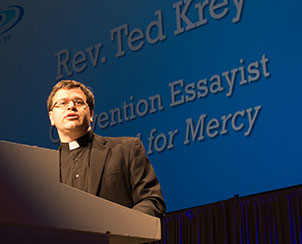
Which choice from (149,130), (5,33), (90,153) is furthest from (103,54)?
(90,153)

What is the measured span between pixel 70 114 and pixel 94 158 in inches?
6.8

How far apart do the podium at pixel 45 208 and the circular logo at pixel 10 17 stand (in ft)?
19.9

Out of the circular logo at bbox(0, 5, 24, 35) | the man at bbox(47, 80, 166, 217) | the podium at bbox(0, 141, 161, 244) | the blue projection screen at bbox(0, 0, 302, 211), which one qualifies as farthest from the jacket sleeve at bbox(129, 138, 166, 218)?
the circular logo at bbox(0, 5, 24, 35)

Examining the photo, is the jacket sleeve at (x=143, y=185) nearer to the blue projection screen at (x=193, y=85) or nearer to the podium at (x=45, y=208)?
the podium at (x=45, y=208)

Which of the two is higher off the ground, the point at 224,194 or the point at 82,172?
the point at 224,194

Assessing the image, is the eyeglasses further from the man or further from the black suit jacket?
the black suit jacket

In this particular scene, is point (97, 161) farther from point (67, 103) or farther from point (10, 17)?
point (10, 17)

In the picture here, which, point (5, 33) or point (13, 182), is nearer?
point (13, 182)

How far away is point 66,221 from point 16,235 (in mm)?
102

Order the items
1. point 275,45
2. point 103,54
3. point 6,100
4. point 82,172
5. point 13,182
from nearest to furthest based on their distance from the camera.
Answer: point 13,182 → point 82,172 → point 275,45 → point 103,54 → point 6,100

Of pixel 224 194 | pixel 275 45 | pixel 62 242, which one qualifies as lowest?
pixel 62 242

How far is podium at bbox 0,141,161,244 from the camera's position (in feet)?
3.71

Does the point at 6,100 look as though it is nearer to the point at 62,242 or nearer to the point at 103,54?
the point at 103,54

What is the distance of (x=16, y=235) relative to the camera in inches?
46.4
